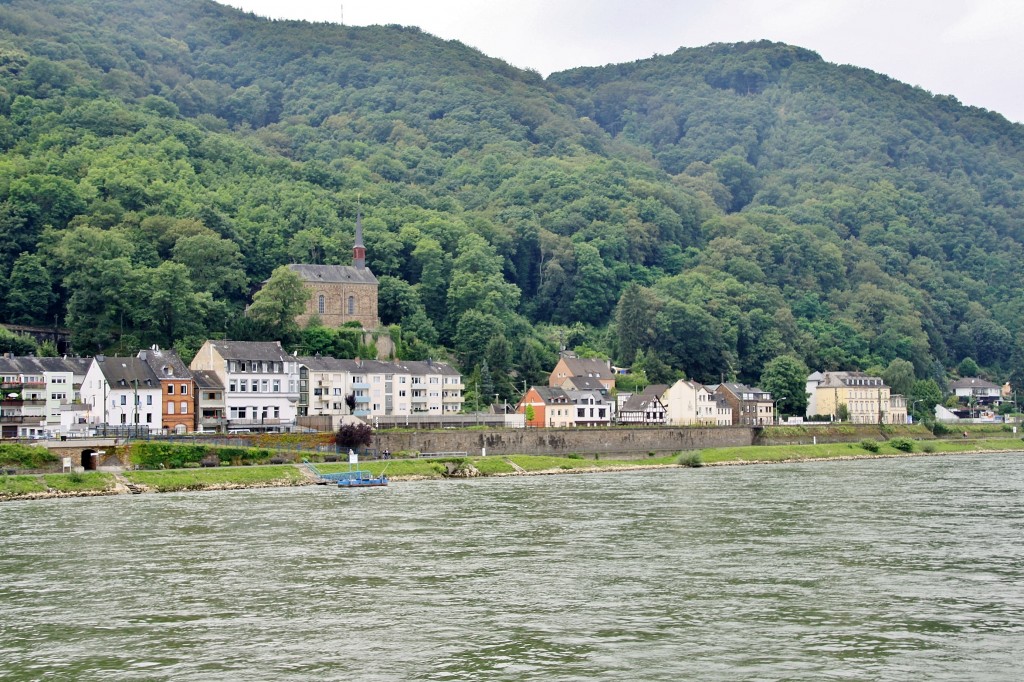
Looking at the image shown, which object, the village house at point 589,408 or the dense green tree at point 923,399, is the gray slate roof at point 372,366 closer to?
the village house at point 589,408

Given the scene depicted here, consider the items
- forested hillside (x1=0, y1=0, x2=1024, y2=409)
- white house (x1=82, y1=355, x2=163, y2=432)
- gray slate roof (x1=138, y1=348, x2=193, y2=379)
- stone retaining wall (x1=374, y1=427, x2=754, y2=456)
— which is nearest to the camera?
white house (x1=82, y1=355, x2=163, y2=432)

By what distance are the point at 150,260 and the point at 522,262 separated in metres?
63.9

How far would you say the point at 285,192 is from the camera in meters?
145

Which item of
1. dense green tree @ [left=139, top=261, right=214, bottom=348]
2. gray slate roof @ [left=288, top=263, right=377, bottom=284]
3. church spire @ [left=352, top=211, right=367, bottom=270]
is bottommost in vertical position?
dense green tree @ [left=139, top=261, right=214, bottom=348]

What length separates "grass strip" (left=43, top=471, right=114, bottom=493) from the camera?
59438mm

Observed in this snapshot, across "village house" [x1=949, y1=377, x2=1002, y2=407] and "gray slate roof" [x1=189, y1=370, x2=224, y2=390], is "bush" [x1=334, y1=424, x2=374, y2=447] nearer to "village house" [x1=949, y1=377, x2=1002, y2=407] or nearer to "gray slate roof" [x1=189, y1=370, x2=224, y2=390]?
"gray slate roof" [x1=189, y1=370, x2=224, y2=390]

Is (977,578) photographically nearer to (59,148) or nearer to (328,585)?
(328,585)

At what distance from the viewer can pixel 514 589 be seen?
3186cm

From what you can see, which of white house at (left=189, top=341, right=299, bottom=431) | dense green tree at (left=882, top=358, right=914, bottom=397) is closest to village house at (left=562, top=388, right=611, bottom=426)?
white house at (left=189, top=341, right=299, bottom=431)

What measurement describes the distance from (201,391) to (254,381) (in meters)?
4.50

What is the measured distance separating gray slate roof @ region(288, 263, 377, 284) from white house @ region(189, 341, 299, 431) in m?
24.0

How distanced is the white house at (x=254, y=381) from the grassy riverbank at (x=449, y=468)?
15.1 metres

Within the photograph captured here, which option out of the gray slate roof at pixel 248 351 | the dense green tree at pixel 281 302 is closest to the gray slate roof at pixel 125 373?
the gray slate roof at pixel 248 351

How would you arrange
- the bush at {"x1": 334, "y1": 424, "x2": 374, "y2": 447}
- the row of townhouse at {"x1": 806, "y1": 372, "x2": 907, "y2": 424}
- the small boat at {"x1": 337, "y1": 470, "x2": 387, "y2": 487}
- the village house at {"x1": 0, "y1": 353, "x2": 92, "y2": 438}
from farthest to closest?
the row of townhouse at {"x1": 806, "y1": 372, "x2": 907, "y2": 424}, the village house at {"x1": 0, "y1": 353, "x2": 92, "y2": 438}, the bush at {"x1": 334, "y1": 424, "x2": 374, "y2": 447}, the small boat at {"x1": 337, "y1": 470, "x2": 387, "y2": 487}
